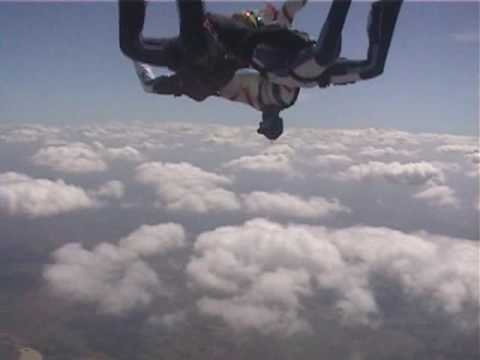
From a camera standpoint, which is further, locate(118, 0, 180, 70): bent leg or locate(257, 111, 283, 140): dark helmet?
locate(257, 111, 283, 140): dark helmet

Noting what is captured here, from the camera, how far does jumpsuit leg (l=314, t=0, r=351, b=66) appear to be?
3299 millimetres

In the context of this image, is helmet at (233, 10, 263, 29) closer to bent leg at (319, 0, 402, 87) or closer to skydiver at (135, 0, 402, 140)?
skydiver at (135, 0, 402, 140)

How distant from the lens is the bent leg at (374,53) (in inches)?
139

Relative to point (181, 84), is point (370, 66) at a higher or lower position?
higher

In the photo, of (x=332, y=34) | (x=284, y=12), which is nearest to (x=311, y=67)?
(x=332, y=34)

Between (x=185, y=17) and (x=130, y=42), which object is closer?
(x=185, y=17)

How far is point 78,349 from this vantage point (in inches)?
7751

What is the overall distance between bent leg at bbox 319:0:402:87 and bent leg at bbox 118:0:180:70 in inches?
50.6

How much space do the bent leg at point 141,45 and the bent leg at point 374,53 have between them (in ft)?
4.22

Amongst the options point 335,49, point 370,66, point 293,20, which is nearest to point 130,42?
point 293,20

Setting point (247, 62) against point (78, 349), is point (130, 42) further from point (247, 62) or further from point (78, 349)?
point (78, 349)

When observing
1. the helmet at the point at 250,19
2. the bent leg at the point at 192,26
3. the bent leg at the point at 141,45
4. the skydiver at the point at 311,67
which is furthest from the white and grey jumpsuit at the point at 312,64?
the bent leg at the point at 141,45

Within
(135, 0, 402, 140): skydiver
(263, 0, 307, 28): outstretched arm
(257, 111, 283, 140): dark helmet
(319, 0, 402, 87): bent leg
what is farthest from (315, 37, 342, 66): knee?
(257, 111, 283, 140): dark helmet

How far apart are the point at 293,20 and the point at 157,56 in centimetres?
121
